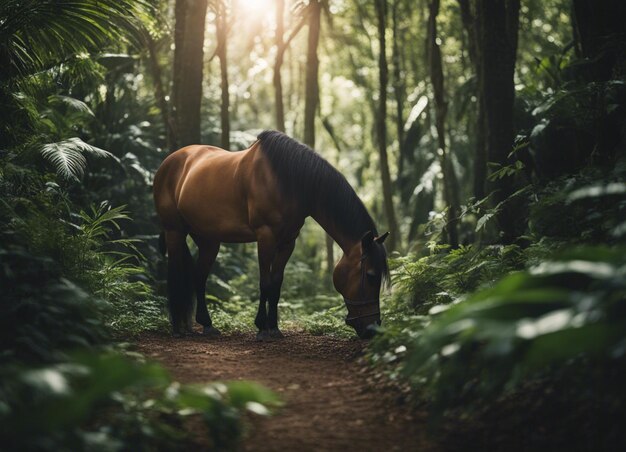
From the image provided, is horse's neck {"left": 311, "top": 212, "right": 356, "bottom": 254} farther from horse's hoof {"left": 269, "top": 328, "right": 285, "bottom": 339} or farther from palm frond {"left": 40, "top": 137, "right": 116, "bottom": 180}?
palm frond {"left": 40, "top": 137, "right": 116, "bottom": 180}

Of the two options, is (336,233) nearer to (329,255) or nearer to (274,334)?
(274,334)

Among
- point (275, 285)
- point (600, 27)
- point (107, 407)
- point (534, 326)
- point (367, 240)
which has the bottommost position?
point (107, 407)

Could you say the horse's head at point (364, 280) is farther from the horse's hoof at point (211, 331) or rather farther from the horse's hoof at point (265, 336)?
the horse's hoof at point (211, 331)

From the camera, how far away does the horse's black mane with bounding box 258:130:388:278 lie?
616 cm

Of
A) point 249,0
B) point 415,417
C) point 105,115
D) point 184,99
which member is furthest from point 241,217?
Answer: point 249,0

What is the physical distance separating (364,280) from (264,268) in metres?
1.13

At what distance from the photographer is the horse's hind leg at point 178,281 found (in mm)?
6980

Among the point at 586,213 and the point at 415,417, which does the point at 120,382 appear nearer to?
the point at 415,417

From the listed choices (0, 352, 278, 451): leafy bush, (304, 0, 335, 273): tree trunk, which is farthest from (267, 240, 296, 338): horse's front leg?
(304, 0, 335, 273): tree trunk

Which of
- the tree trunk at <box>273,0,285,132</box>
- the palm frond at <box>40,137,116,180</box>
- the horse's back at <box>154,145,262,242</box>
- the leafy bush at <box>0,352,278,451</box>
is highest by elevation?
the tree trunk at <box>273,0,285,132</box>

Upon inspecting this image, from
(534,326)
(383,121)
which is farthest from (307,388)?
(383,121)

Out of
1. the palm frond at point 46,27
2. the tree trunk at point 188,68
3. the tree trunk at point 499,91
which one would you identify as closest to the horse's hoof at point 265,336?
the tree trunk at point 499,91

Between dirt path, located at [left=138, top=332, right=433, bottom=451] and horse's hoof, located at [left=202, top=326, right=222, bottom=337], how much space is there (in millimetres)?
382

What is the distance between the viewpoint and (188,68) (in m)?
8.99
